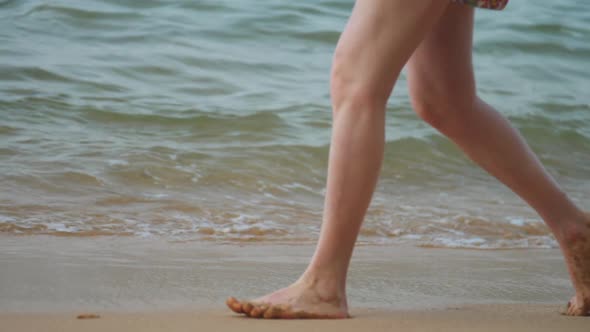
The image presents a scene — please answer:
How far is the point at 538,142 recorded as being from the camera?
6.02 m

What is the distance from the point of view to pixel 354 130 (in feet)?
5.35

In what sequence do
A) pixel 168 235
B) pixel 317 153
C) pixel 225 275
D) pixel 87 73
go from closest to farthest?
pixel 225 275, pixel 168 235, pixel 317 153, pixel 87 73

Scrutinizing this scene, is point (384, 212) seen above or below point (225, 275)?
below

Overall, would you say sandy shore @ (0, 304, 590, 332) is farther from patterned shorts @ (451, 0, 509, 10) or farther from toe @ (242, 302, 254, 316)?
patterned shorts @ (451, 0, 509, 10)

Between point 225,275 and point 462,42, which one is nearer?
point 462,42

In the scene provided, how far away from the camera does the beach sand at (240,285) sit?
64.2 inches

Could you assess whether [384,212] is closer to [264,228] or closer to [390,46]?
[264,228]

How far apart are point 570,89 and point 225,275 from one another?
648cm

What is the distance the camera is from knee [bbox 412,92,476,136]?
76.7 inches

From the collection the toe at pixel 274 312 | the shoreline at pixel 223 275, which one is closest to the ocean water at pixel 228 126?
Answer: the shoreline at pixel 223 275

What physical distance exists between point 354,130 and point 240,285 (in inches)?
30.8

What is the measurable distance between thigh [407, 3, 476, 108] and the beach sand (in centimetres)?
53

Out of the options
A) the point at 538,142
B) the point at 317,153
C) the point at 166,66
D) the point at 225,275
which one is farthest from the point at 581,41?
the point at 225,275

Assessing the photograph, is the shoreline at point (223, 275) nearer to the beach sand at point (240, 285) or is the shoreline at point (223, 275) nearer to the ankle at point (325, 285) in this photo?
the beach sand at point (240, 285)
